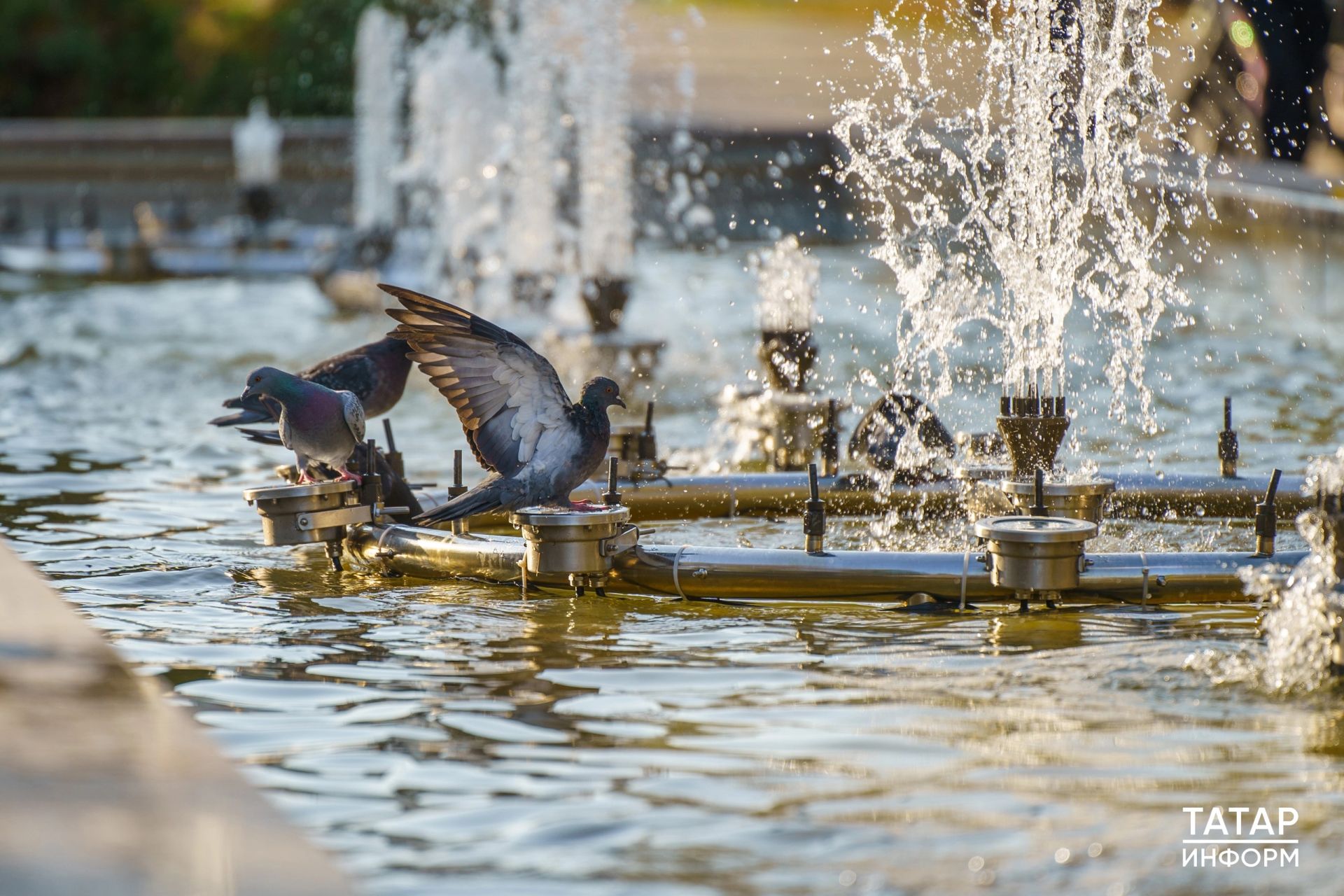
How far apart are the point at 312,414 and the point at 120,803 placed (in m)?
2.65

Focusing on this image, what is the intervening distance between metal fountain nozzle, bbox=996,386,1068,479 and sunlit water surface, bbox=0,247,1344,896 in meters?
0.69

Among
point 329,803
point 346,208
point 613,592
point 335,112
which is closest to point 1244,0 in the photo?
point 346,208

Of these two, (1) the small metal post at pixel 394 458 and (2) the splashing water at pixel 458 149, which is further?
(2) the splashing water at pixel 458 149

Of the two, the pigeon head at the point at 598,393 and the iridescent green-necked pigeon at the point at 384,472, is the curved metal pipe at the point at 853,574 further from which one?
the iridescent green-necked pigeon at the point at 384,472

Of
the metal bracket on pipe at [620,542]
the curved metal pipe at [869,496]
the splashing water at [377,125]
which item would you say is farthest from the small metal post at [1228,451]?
the splashing water at [377,125]

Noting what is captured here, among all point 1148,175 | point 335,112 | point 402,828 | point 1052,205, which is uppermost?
point 335,112

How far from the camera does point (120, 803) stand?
3.21 m

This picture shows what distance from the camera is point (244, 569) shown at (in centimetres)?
634

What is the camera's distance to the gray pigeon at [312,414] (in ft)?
18.8

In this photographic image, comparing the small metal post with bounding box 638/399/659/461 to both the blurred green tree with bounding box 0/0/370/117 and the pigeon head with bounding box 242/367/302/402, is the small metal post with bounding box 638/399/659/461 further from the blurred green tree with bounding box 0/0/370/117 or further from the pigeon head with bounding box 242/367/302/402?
the blurred green tree with bounding box 0/0/370/117

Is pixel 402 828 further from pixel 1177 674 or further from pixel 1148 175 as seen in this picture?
pixel 1148 175

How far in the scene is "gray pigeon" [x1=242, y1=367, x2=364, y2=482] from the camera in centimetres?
573

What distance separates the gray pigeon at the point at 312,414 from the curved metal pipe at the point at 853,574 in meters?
0.51

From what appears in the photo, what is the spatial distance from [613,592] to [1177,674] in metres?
1.87
